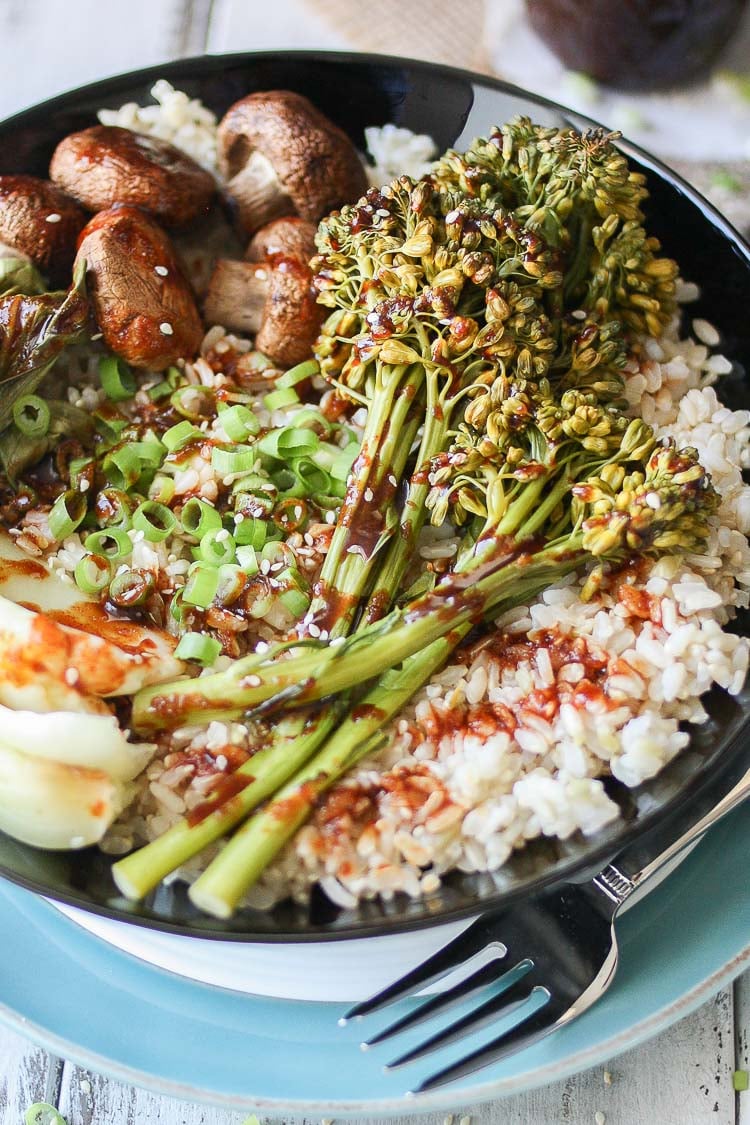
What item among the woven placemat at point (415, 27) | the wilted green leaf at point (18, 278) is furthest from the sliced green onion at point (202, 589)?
the woven placemat at point (415, 27)

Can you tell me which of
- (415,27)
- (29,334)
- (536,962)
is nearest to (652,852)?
(536,962)

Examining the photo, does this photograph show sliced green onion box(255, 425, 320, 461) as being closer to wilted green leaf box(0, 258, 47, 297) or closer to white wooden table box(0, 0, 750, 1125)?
wilted green leaf box(0, 258, 47, 297)

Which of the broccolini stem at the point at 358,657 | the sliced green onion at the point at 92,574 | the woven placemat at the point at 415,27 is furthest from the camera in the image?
the woven placemat at the point at 415,27

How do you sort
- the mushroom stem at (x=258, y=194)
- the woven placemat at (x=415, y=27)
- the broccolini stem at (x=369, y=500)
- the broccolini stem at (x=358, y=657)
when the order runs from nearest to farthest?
the broccolini stem at (x=358, y=657)
the broccolini stem at (x=369, y=500)
the mushroom stem at (x=258, y=194)
the woven placemat at (x=415, y=27)

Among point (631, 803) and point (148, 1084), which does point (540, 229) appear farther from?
point (148, 1084)

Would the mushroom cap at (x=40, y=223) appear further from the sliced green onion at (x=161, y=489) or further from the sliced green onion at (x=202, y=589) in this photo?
the sliced green onion at (x=202, y=589)
